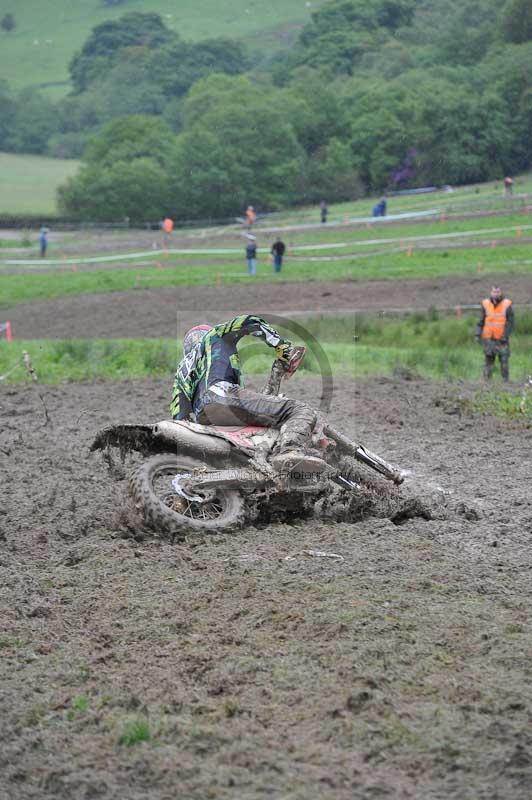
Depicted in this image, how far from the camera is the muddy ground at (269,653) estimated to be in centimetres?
592

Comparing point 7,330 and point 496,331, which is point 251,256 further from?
point 496,331

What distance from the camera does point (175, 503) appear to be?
10.2m

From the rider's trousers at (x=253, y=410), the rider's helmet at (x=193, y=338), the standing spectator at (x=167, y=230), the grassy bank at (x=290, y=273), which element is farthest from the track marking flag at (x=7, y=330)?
the standing spectator at (x=167, y=230)

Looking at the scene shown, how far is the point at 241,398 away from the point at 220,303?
70.8ft

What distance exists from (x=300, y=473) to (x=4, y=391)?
10261 millimetres

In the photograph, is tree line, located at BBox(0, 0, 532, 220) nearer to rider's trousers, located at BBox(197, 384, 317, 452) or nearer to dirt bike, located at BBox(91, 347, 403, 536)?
dirt bike, located at BBox(91, 347, 403, 536)

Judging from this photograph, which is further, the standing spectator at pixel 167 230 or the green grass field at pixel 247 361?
the standing spectator at pixel 167 230

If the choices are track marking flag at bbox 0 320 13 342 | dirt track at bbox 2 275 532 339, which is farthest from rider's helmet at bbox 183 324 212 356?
dirt track at bbox 2 275 532 339

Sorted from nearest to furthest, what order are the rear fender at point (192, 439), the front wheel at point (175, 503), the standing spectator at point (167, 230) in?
the front wheel at point (175, 503) < the rear fender at point (192, 439) < the standing spectator at point (167, 230)

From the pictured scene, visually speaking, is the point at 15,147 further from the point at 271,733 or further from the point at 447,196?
the point at 271,733

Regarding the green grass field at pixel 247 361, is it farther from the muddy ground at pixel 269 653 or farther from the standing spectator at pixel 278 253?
the standing spectator at pixel 278 253

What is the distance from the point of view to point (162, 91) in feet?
362

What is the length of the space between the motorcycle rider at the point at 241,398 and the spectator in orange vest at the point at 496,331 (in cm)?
1081

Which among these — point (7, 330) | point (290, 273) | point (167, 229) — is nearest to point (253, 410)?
point (7, 330)
